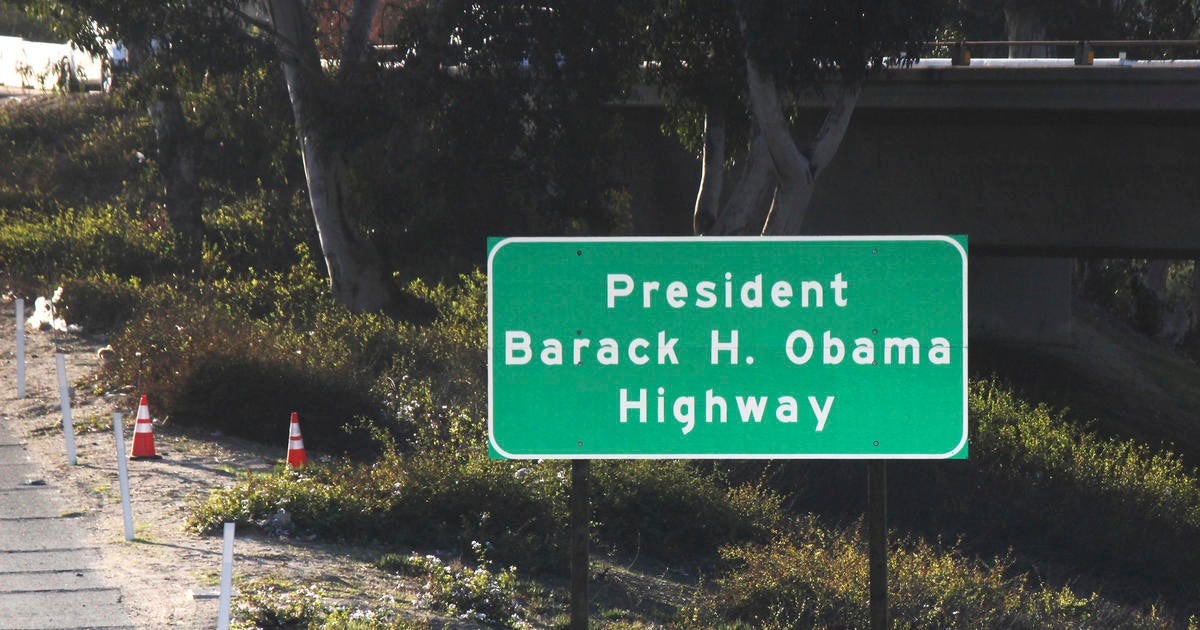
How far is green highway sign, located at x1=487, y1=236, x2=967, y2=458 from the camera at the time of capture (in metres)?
5.91

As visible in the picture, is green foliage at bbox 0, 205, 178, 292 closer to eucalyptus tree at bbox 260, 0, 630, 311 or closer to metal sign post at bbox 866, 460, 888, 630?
eucalyptus tree at bbox 260, 0, 630, 311

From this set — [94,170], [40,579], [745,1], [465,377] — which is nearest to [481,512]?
[40,579]

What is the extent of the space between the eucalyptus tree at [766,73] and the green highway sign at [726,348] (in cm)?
1326

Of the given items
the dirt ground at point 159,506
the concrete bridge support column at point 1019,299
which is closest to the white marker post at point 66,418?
the dirt ground at point 159,506

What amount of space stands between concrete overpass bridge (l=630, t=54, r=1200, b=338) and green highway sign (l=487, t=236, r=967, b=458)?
52.7ft

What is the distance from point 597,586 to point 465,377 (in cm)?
701

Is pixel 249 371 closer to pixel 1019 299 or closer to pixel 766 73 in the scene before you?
pixel 766 73

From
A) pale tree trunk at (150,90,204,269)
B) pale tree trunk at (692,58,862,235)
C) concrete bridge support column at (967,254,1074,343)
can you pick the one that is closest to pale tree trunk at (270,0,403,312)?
pale tree trunk at (150,90,204,269)

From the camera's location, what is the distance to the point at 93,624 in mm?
8242

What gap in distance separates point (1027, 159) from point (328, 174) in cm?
1223

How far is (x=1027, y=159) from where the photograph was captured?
24078mm

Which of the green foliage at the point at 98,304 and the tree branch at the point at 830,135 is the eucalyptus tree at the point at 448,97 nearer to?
the tree branch at the point at 830,135

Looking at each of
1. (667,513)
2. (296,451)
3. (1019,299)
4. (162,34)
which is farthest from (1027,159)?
(296,451)

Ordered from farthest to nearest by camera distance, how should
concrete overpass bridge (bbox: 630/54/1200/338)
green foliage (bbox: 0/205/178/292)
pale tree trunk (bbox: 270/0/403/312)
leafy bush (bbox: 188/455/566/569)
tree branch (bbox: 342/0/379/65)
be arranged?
green foliage (bbox: 0/205/178/292), pale tree trunk (bbox: 270/0/403/312), tree branch (bbox: 342/0/379/65), concrete overpass bridge (bbox: 630/54/1200/338), leafy bush (bbox: 188/455/566/569)
